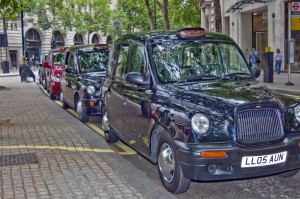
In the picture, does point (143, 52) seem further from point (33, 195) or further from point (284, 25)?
point (284, 25)

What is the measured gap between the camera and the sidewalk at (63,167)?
493 centimetres

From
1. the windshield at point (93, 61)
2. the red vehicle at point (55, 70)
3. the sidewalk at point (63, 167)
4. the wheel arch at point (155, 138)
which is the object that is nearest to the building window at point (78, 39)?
the red vehicle at point (55, 70)

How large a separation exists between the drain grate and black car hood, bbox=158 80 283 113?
2333mm

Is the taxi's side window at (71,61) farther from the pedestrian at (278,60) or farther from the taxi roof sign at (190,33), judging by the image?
the pedestrian at (278,60)

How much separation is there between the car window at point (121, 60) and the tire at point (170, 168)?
1904 millimetres

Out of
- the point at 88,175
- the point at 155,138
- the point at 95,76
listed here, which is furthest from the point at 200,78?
the point at 95,76

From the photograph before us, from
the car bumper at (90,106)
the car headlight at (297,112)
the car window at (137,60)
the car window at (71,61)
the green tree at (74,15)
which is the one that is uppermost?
the green tree at (74,15)

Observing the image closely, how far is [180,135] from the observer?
15.0ft

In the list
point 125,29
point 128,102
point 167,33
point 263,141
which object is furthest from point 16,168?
point 125,29

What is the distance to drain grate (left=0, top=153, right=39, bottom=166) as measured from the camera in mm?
Answer: 6219

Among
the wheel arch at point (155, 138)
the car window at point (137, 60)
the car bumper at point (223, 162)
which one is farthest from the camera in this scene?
the car window at point (137, 60)

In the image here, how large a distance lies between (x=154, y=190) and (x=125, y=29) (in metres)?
61.2

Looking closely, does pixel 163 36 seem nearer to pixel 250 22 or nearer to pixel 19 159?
pixel 19 159

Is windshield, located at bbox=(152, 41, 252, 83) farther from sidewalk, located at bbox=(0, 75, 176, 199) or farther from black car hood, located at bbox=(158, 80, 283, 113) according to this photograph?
sidewalk, located at bbox=(0, 75, 176, 199)
